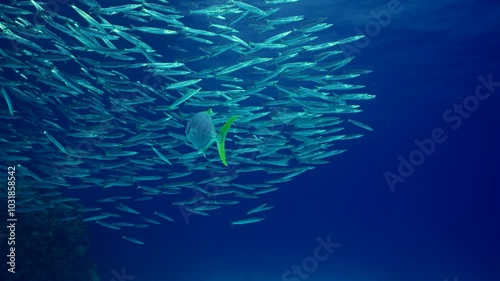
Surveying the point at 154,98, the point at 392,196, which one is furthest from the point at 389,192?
the point at 154,98

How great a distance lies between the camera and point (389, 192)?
46719 mm

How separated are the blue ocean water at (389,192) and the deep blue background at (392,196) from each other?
11 cm

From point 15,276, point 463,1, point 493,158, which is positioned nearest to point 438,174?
point 493,158

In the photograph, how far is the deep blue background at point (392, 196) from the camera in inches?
695

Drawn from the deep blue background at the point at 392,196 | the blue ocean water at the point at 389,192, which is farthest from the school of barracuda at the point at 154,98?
the deep blue background at the point at 392,196

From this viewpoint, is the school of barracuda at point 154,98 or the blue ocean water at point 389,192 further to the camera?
the blue ocean water at point 389,192

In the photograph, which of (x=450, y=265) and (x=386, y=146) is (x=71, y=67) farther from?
(x=450, y=265)

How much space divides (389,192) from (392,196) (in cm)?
131

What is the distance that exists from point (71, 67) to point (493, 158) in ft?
138

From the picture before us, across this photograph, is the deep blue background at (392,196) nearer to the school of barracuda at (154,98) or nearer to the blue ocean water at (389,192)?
the blue ocean water at (389,192)

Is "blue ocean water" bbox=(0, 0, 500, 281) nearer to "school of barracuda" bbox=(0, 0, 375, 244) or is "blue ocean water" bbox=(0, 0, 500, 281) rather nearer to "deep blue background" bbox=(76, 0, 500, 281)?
"deep blue background" bbox=(76, 0, 500, 281)

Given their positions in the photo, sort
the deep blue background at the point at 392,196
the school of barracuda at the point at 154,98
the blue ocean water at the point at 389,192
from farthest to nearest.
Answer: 1. the deep blue background at the point at 392,196
2. the blue ocean water at the point at 389,192
3. the school of barracuda at the point at 154,98

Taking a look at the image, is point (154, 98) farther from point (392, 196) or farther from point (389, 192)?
point (392, 196)

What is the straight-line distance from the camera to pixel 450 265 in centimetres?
3562
